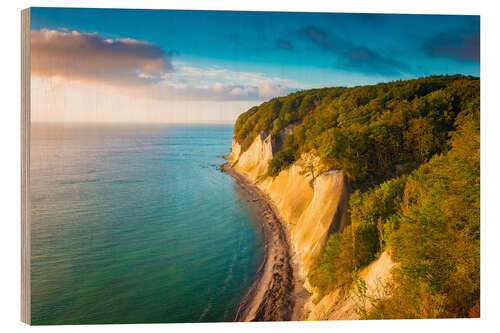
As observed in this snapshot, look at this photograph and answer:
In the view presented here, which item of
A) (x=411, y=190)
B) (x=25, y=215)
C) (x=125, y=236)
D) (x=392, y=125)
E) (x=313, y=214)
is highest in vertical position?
(x=392, y=125)

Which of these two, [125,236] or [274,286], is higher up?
[125,236]

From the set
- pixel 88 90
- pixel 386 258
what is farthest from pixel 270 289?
pixel 88 90

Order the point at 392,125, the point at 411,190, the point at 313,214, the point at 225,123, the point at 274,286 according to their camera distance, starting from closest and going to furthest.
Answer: the point at 411,190, the point at 274,286, the point at 392,125, the point at 225,123, the point at 313,214

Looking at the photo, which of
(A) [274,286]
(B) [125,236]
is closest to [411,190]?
(A) [274,286]

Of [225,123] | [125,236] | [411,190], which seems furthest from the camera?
[225,123]

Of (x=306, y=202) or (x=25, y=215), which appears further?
(x=306, y=202)

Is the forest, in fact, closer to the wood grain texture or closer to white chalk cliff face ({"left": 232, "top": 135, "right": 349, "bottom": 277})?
white chalk cliff face ({"left": 232, "top": 135, "right": 349, "bottom": 277})

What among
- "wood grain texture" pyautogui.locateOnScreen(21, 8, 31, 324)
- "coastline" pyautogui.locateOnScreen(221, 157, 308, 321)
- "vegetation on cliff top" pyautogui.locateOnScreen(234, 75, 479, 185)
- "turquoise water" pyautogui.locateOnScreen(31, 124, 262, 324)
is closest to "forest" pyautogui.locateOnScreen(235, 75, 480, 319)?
"vegetation on cliff top" pyautogui.locateOnScreen(234, 75, 479, 185)

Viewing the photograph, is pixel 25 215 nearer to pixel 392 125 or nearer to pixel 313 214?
pixel 313 214
